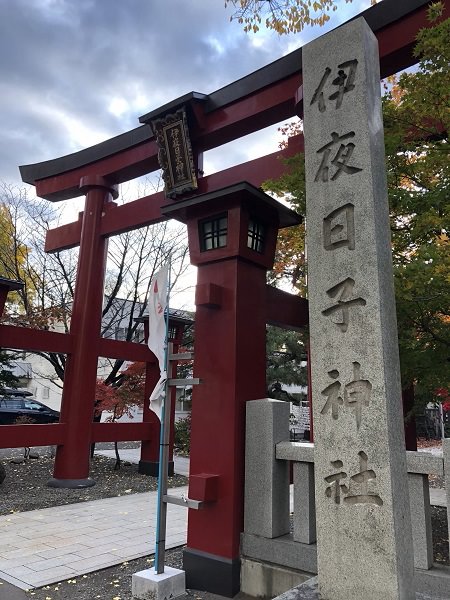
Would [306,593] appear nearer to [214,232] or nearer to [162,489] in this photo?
[162,489]

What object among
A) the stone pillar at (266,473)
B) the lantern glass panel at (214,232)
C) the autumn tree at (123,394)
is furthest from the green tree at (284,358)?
the stone pillar at (266,473)

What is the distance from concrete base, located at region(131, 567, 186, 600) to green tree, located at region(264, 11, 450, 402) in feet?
11.6

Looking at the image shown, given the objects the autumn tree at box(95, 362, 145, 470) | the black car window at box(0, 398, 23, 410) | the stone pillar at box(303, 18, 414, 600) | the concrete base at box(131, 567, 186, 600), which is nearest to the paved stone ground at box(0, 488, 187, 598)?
the concrete base at box(131, 567, 186, 600)

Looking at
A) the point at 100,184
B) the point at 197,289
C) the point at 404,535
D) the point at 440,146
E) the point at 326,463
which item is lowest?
the point at 404,535

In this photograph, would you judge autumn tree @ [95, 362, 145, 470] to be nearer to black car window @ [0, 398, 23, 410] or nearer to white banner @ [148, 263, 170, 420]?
white banner @ [148, 263, 170, 420]

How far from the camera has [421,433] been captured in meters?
21.9

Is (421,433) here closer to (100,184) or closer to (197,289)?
(100,184)

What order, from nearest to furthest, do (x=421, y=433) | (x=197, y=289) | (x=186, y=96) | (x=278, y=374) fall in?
1. (x=197, y=289)
2. (x=186, y=96)
3. (x=278, y=374)
4. (x=421, y=433)

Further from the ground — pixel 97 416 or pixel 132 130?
pixel 132 130

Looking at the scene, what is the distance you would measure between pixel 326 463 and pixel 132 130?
961cm

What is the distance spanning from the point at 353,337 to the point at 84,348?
871 centimetres

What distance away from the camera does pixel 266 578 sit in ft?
15.1

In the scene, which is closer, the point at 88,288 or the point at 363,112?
the point at 363,112

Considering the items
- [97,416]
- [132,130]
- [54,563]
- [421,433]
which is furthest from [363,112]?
[421,433]
